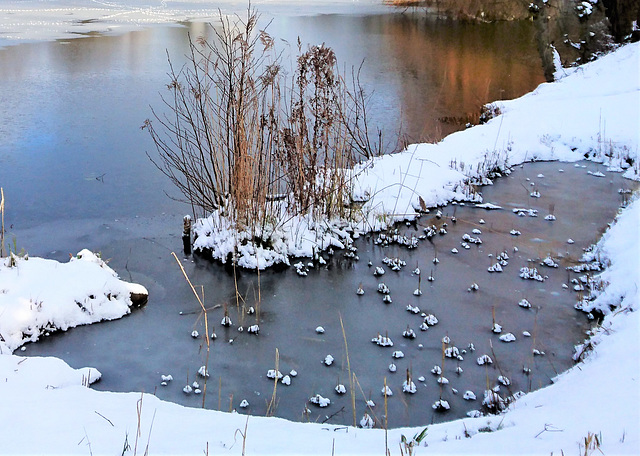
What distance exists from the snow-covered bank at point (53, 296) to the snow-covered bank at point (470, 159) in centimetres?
124

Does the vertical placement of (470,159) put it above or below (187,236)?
above

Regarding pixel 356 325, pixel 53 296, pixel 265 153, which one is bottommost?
pixel 356 325

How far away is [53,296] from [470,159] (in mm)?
5976

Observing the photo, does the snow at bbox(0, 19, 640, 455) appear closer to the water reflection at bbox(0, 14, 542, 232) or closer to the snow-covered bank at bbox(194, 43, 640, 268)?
the snow-covered bank at bbox(194, 43, 640, 268)

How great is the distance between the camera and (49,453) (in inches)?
104

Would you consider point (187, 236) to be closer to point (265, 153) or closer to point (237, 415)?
point (265, 153)

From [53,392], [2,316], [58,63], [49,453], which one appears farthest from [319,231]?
[58,63]

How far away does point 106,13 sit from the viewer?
2309 centimetres

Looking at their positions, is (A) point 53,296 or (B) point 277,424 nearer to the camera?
(B) point 277,424

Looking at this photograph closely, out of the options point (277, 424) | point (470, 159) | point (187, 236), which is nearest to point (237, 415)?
point (277, 424)

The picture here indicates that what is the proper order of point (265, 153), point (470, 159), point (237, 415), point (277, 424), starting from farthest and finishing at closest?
point (470, 159), point (265, 153), point (237, 415), point (277, 424)

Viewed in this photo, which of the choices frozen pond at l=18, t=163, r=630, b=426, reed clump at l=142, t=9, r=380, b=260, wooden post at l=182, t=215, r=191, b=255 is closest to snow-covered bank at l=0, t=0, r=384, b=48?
reed clump at l=142, t=9, r=380, b=260

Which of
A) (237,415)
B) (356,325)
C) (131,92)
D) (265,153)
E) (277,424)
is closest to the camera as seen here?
(277,424)

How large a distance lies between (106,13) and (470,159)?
18.4 metres
